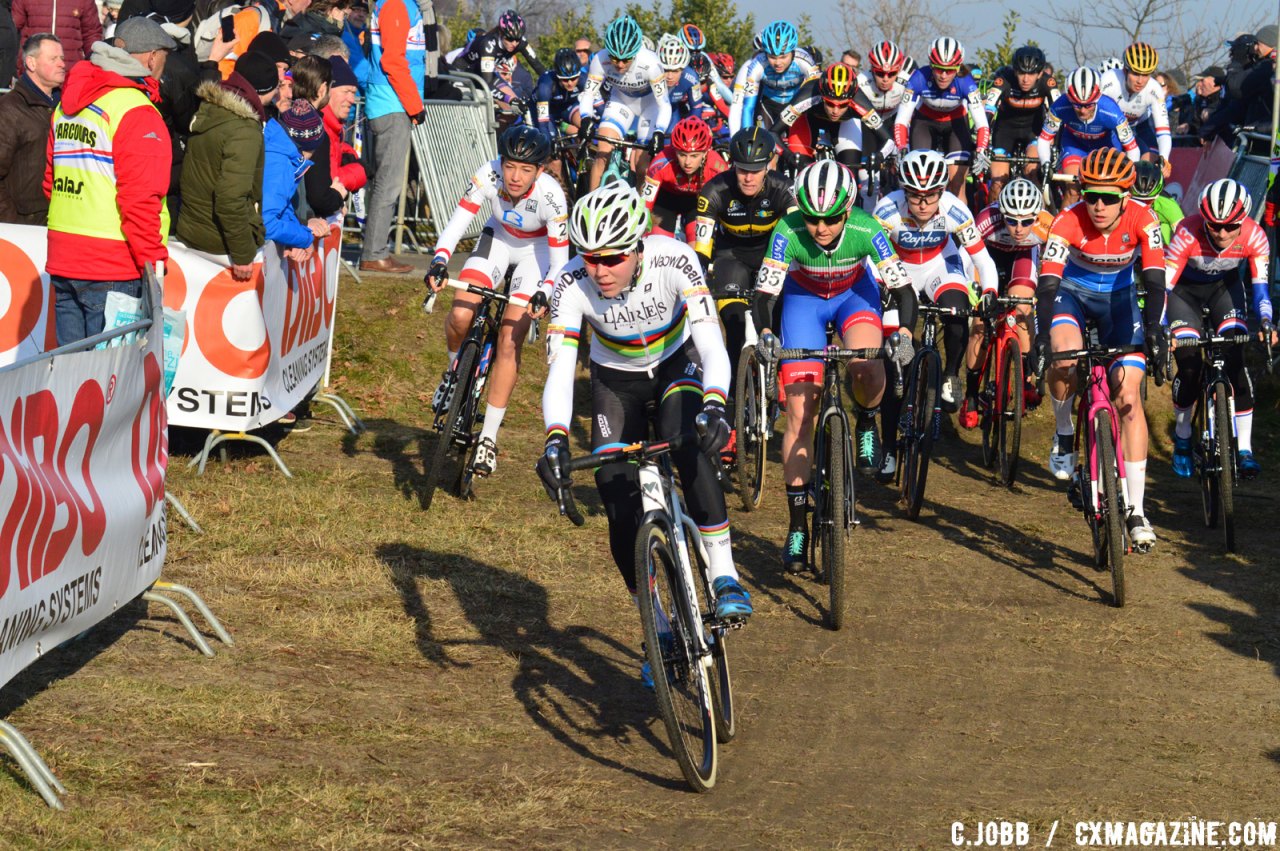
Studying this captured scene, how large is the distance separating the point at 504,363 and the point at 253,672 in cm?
414

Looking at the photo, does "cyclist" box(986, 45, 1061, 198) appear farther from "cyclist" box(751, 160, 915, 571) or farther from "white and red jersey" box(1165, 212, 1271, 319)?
"cyclist" box(751, 160, 915, 571)

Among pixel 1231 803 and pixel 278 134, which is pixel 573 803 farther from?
pixel 278 134

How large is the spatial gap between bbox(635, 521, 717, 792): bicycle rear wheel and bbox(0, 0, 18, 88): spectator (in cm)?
917

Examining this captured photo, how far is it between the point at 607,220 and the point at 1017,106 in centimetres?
1318

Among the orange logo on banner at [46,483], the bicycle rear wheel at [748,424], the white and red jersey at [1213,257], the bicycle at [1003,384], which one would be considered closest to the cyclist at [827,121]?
the bicycle at [1003,384]

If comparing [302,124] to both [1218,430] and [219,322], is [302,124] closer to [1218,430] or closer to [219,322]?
[219,322]

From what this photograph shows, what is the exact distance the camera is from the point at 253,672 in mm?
7469

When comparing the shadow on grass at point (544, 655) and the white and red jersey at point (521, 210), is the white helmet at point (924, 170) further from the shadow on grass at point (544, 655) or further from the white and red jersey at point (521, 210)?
the shadow on grass at point (544, 655)

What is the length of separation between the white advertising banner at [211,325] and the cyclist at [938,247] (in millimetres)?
4612

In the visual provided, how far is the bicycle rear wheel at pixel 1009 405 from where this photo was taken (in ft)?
39.3

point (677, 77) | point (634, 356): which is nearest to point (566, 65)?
point (677, 77)

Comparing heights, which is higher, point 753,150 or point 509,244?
point 753,150

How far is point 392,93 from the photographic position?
15398mm

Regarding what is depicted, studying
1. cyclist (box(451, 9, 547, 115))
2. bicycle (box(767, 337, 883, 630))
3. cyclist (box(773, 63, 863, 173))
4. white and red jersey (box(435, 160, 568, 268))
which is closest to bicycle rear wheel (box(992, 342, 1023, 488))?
bicycle (box(767, 337, 883, 630))
